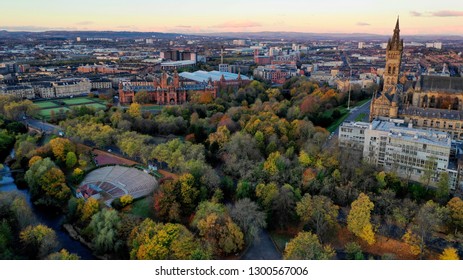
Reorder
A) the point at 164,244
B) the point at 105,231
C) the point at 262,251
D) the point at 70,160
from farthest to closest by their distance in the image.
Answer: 1. the point at 70,160
2. the point at 105,231
3. the point at 262,251
4. the point at 164,244

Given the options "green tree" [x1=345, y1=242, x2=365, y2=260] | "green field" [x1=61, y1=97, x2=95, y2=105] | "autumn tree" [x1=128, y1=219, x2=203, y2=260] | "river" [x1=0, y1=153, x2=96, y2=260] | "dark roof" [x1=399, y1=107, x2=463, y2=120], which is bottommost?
"river" [x1=0, y1=153, x2=96, y2=260]

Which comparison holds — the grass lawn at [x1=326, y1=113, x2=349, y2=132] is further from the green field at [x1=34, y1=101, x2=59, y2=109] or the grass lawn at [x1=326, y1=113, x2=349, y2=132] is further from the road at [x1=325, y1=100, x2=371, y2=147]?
the green field at [x1=34, y1=101, x2=59, y2=109]

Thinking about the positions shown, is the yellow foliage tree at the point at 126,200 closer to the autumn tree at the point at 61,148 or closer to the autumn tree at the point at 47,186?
the autumn tree at the point at 47,186

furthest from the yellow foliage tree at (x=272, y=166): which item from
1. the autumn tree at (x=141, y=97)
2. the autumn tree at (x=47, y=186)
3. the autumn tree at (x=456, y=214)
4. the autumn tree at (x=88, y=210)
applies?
the autumn tree at (x=141, y=97)

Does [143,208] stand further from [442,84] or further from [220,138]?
[442,84]

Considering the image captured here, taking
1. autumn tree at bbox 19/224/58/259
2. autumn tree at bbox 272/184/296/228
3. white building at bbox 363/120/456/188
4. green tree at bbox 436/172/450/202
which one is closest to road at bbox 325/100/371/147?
white building at bbox 363/120/456/188

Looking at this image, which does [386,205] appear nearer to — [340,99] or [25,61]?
[340,99]

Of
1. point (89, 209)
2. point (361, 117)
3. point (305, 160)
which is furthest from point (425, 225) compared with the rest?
point (361, 117)
